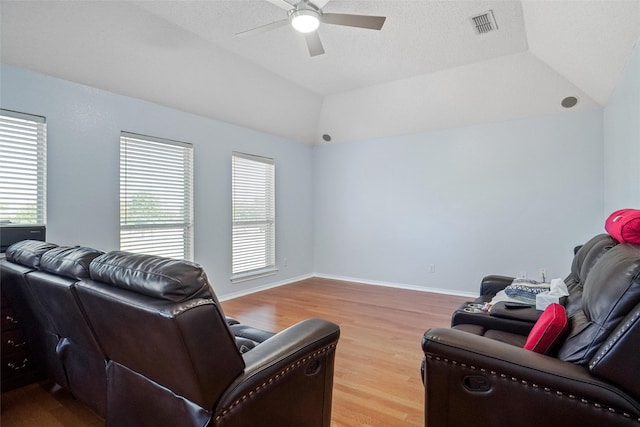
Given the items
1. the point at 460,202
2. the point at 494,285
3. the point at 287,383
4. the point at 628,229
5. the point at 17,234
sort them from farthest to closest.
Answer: the point at 460,202, the point at 494,285, the point at 17,234, the point at 628,229, the point at 287,383

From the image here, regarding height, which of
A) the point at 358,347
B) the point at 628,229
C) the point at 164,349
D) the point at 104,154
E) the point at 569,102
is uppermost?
the point at 569,102

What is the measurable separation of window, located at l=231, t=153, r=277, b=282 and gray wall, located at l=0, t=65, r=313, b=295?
153 millimetres

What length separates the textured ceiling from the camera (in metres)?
2.71

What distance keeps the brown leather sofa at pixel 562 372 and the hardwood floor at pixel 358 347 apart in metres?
0.78

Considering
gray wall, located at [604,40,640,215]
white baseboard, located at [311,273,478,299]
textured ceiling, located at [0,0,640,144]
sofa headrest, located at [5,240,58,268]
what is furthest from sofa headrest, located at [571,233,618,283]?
sofa headrest, located at [5,240,58,268]

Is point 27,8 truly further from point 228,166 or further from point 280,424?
point 280,424

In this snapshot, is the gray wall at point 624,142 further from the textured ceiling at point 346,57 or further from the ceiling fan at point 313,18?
the ceiling fan at point 313,18

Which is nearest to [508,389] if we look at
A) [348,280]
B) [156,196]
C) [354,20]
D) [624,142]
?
[354,20]

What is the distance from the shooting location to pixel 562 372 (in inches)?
46.1

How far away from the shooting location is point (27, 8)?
2.54 metres

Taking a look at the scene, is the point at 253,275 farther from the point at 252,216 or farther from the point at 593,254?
the point at 593,254

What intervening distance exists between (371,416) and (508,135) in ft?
13.7

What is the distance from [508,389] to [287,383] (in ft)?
2.82

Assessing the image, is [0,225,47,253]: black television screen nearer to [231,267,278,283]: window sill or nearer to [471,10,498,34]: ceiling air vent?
[231,267,278,283]: window sill
